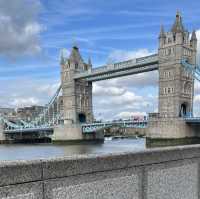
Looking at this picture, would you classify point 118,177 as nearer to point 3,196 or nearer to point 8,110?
point 3,196

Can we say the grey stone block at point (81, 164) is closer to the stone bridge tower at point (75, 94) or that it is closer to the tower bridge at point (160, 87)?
the tower bridge at point (160, 87)

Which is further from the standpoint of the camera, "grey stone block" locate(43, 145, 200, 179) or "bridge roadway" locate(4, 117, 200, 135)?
"bridge roadway" locate(4, 117, 200, 135)

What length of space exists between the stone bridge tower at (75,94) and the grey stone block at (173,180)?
6267cm

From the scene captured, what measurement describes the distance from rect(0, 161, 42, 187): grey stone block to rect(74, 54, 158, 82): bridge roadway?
53.7m

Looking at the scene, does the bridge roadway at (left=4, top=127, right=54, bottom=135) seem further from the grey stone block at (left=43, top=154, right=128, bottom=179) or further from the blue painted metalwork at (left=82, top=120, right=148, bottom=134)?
the grey stone block at (left=43, top=154, right=128, bottom=179)

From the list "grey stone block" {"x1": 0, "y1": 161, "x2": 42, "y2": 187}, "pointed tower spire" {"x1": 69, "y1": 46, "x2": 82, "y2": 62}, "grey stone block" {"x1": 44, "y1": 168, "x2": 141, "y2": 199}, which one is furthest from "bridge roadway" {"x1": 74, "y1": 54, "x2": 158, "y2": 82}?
"grey stone block" {"x1": 0, "y1": 161, "x2": 42, "y2": 187}

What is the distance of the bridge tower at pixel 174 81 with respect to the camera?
4938 centimetres

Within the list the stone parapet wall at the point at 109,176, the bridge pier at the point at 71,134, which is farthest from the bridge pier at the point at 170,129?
the stone parapet wall at the point at 109,176

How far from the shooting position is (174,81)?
5147 cm

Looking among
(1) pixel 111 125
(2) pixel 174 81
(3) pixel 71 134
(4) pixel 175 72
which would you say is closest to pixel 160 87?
(2) pixel 174 81

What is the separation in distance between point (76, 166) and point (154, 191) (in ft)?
2.84

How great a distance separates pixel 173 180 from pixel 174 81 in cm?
4928

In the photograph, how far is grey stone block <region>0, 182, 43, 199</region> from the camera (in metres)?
2.04

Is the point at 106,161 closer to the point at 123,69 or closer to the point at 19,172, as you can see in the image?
the point at 19,172
